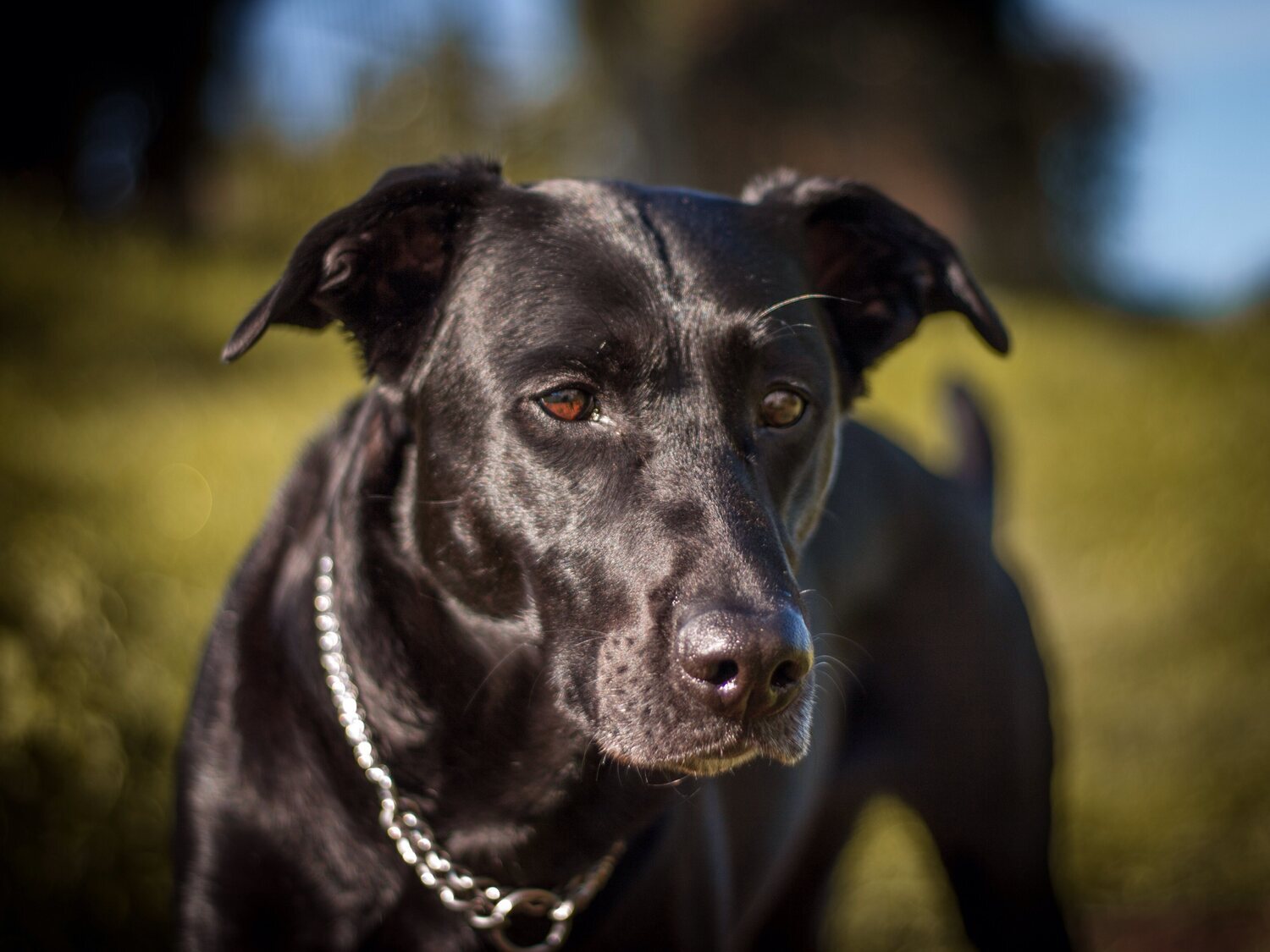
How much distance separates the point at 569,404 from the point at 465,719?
2.04 feet

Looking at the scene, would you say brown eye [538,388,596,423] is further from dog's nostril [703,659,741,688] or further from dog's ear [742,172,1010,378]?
dog's ear [742,172,1010,378]

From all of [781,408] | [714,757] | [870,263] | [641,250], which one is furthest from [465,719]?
[870,263]

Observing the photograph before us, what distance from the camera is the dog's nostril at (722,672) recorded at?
1.60 meters

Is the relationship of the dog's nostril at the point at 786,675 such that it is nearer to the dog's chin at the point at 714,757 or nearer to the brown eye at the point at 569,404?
the dog's chin at the point at 714,757

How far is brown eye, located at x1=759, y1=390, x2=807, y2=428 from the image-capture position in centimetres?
203

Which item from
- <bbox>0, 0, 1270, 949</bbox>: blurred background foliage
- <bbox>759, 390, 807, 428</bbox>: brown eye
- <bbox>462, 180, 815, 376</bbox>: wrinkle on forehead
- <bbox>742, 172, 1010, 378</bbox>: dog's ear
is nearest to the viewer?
<bbox>462, 180, 815, 376</bbox>: wrinkle on forehead

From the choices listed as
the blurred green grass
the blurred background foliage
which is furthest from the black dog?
the blurred green grass

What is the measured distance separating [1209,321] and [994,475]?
9432mm

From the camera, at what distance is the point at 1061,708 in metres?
5.35

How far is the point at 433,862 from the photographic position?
203 centimetres

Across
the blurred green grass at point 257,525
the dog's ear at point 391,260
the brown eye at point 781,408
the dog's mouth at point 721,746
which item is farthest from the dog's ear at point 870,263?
the blurred green grass at point 257,525

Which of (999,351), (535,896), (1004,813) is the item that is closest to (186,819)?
(535,896)

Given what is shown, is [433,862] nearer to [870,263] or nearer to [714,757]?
[714,757]

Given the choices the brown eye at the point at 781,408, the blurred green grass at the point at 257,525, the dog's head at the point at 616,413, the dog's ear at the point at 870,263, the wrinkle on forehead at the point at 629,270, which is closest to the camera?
the dog's head at the point at 616,413
